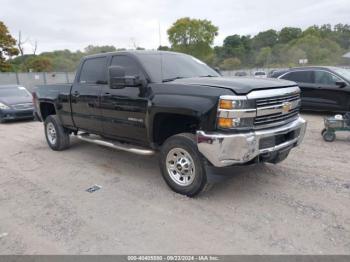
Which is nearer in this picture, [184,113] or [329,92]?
[184,113]

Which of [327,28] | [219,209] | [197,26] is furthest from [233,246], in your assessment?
[327,28]

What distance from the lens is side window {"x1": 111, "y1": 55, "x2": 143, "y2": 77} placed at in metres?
4.46

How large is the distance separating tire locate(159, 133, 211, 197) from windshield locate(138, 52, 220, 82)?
1.03 meters

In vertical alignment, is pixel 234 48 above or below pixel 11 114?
above

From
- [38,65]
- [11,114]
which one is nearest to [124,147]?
[11,114]

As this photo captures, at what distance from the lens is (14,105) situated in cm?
1081

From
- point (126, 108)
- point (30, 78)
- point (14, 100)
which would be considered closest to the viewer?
point (126, 108)

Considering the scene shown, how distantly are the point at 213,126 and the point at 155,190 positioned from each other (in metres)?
1.38

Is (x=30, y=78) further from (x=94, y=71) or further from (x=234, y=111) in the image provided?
(x=234, y=111)

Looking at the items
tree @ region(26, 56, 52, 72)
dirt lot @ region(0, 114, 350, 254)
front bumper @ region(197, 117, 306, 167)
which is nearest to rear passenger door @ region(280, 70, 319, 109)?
dirt lot @ region(0, 114, 350, 254)

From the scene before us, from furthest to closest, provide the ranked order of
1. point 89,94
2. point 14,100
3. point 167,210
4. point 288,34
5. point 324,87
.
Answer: point 288,34, point 14,100, point 324,87, point 89,94, point 167,210

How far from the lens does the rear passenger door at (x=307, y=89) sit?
938cm

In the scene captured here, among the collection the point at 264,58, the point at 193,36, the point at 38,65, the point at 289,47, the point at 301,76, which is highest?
the point at 193,36

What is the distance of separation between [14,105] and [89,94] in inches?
278
